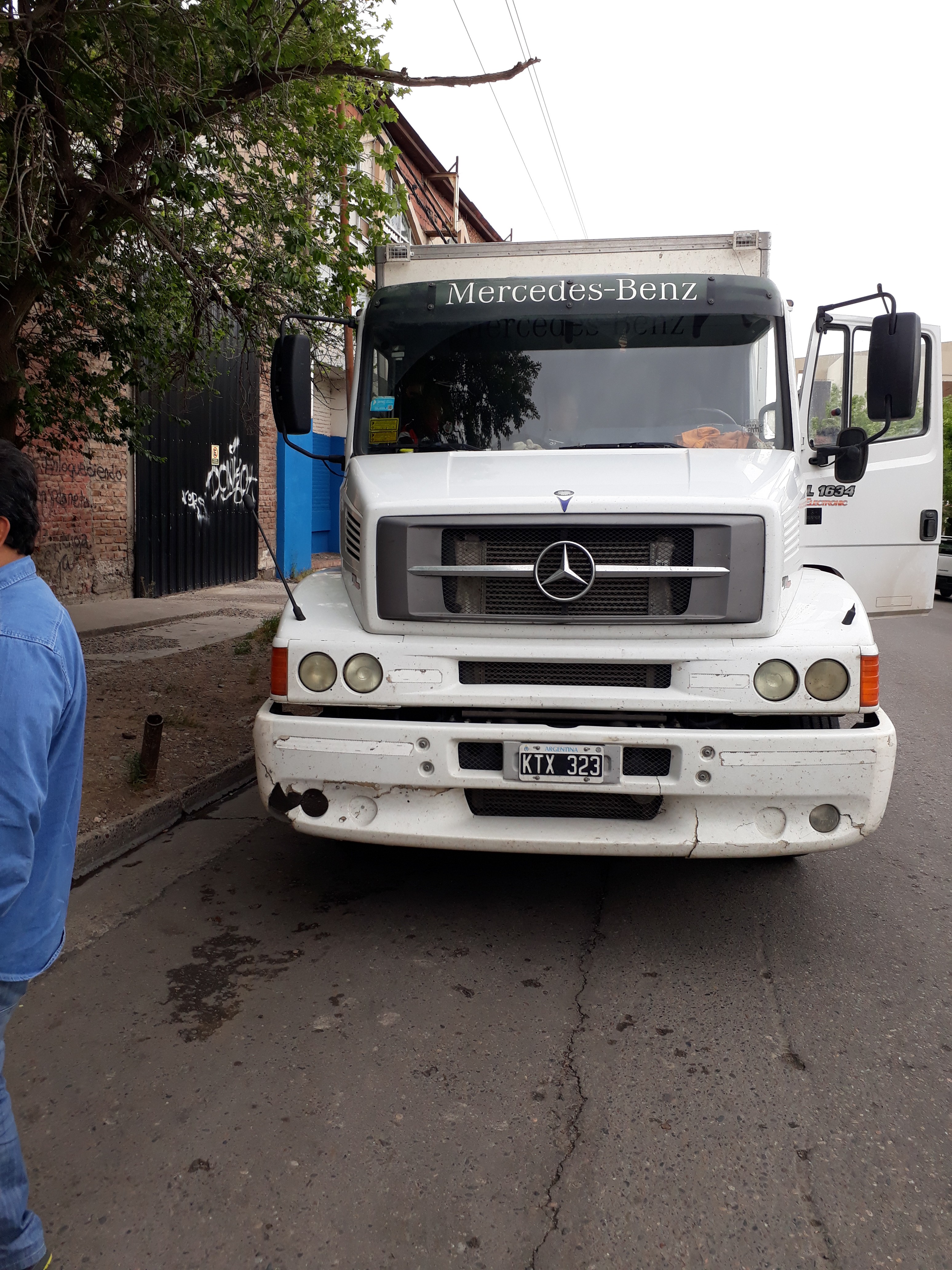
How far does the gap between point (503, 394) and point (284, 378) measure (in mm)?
1061

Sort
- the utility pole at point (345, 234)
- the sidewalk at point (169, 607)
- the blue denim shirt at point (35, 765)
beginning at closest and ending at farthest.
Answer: the blue denim shirt at point (35, 765)
the utility pole at point (345, 234)
the sidewalk at point (169, 607)

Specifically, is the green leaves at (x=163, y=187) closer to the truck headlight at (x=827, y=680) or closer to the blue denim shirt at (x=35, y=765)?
the blue denim shirt at (x=35, y=765)

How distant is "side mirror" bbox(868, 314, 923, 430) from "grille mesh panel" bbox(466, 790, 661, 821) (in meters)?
2.41

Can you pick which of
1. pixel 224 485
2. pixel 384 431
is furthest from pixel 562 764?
pixel 224 485

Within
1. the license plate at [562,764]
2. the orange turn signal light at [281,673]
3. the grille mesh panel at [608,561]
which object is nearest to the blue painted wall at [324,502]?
the orange turn signal light at [281,673]

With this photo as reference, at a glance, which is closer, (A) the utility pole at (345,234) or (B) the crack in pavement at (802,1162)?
(B) the crack in pavement at (802,1162)

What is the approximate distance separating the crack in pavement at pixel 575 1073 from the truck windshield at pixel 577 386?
2122mm

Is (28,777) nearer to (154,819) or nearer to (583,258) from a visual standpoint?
(154,819)

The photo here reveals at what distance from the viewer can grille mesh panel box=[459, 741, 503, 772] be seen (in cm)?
386

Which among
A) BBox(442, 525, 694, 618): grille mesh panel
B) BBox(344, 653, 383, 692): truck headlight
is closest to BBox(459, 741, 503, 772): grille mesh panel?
BBox(344, 653, 383, 692): truck headlight

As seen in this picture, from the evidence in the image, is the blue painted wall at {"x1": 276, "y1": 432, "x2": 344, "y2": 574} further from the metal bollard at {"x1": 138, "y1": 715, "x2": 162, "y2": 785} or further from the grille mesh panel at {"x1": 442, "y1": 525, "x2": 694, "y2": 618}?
the grille mesh panel at {"x1": 442, "y1": 525, "x2": 694, "y2": 618}

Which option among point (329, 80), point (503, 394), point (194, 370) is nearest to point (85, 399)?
point (194, 370)

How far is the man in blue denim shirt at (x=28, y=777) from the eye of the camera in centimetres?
192

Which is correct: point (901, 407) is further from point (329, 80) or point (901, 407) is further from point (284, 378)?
point (329, 80)
